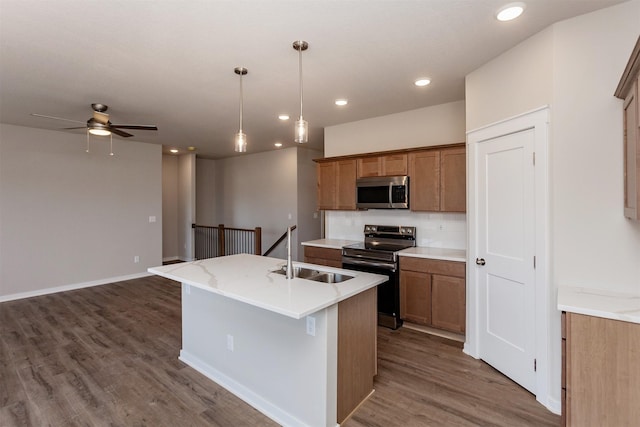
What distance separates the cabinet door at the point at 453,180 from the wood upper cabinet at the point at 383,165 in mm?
502

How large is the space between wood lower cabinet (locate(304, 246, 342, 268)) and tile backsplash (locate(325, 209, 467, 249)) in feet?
2.07

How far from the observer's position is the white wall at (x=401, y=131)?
4.00m

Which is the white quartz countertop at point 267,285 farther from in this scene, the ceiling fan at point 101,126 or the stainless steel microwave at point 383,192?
the ceiling fan at point 101,126

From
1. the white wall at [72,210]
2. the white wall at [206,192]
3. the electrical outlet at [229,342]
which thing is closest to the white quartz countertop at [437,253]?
the electrical outlet at [229,342]

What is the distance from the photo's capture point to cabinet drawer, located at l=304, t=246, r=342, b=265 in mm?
4387

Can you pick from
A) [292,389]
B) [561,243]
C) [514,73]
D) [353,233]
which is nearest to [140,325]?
[292,389]

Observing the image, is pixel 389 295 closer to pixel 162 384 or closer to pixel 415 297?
pixel 415 297

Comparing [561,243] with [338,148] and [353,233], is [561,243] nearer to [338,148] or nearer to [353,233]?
[353,233]

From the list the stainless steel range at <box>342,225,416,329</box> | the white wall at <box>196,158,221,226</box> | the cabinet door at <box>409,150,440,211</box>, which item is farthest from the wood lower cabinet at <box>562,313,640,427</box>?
the white wall at <box>196,158,221,226</box>

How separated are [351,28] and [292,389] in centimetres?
253

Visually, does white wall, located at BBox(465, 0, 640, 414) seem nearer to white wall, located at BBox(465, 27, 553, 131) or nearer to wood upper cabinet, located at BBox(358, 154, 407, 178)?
white wall, located at BBox(465, 27, 553, 131)

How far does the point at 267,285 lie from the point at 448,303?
2153 mm

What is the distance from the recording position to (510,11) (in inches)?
82.0

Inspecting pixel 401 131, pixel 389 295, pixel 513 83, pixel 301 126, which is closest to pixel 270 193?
pixel 401 131
